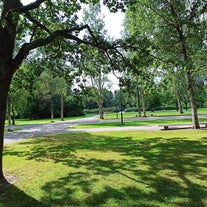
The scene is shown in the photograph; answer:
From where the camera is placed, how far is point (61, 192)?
525 cm

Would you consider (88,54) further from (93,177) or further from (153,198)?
(153,198)

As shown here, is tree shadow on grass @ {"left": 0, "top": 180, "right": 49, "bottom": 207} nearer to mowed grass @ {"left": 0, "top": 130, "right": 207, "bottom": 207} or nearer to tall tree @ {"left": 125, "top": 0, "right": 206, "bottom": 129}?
mowed grass @ {"left": 0, "top": 130, "right": 207, "bottom": 207}

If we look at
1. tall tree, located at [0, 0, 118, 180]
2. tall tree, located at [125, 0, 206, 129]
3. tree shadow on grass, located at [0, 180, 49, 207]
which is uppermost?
tall tree, located at [125, 0, 206, 129]

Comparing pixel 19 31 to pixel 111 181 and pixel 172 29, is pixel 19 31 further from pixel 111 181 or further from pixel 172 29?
pixel 172 29

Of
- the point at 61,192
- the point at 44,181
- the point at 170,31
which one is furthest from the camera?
the point at 170,31

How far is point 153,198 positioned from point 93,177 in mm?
2001

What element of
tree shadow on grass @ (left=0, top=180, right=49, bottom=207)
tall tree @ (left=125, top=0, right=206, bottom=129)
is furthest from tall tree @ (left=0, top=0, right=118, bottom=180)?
tall tree @ (left=125, top=0, right=206, bottom=129)

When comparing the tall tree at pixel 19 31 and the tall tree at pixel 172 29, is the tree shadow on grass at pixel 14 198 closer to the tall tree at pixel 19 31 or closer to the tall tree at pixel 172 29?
the tall tree at pixel 19 31

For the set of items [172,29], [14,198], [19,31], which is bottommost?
[14,198]

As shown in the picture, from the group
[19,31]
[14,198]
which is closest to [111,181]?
[14,198]

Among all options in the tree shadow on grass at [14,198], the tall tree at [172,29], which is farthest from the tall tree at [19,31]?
the tall tree at [172,29]

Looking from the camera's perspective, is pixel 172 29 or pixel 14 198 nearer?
pixel 14 198

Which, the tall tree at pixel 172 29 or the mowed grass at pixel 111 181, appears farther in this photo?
the tall tree at pixel 172 29

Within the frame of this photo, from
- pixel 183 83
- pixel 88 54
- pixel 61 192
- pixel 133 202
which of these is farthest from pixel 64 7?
pixel 183 83
